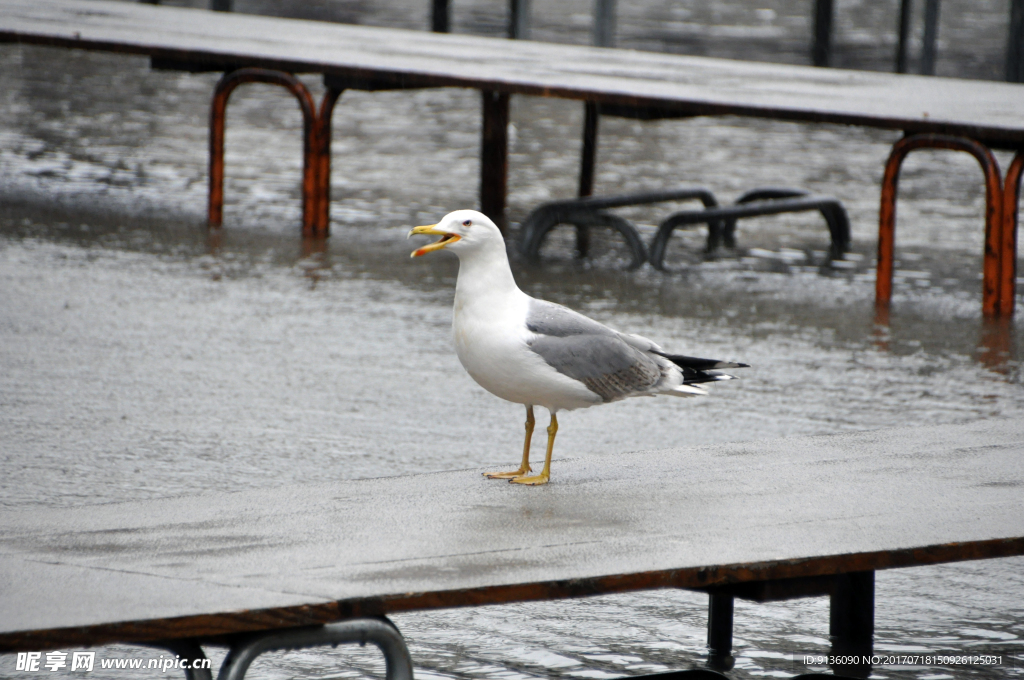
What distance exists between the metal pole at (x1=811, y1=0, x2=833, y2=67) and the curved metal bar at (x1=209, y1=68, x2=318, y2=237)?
821 centimetres

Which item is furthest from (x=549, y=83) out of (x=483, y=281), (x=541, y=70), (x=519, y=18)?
(x=519, y=18)

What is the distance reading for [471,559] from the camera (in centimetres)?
296

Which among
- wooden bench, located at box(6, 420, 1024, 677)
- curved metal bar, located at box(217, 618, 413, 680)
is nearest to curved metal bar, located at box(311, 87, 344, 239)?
wooden bench, located at box(6, 420, 1024, 677)

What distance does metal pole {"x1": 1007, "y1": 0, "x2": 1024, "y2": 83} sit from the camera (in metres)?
14.8

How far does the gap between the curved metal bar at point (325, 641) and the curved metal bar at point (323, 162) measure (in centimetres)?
690

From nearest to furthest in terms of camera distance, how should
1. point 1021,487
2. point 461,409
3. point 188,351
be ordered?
point 1021,487
point 461,409
point 188,351

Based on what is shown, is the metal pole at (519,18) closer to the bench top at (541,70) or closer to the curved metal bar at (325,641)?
the bench top at (541,70)

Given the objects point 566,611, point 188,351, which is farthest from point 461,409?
point 566,611

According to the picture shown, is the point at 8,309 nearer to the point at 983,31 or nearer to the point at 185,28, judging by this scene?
the point at 185,28

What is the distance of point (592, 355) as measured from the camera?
376 cm

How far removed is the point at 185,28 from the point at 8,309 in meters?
4.31

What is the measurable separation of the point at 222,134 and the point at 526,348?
21.4ft

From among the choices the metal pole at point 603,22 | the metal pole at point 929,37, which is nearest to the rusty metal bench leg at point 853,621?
the metal pole at point 603,22

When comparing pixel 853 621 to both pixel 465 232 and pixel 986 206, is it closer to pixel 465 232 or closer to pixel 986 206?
pixel 465 232
